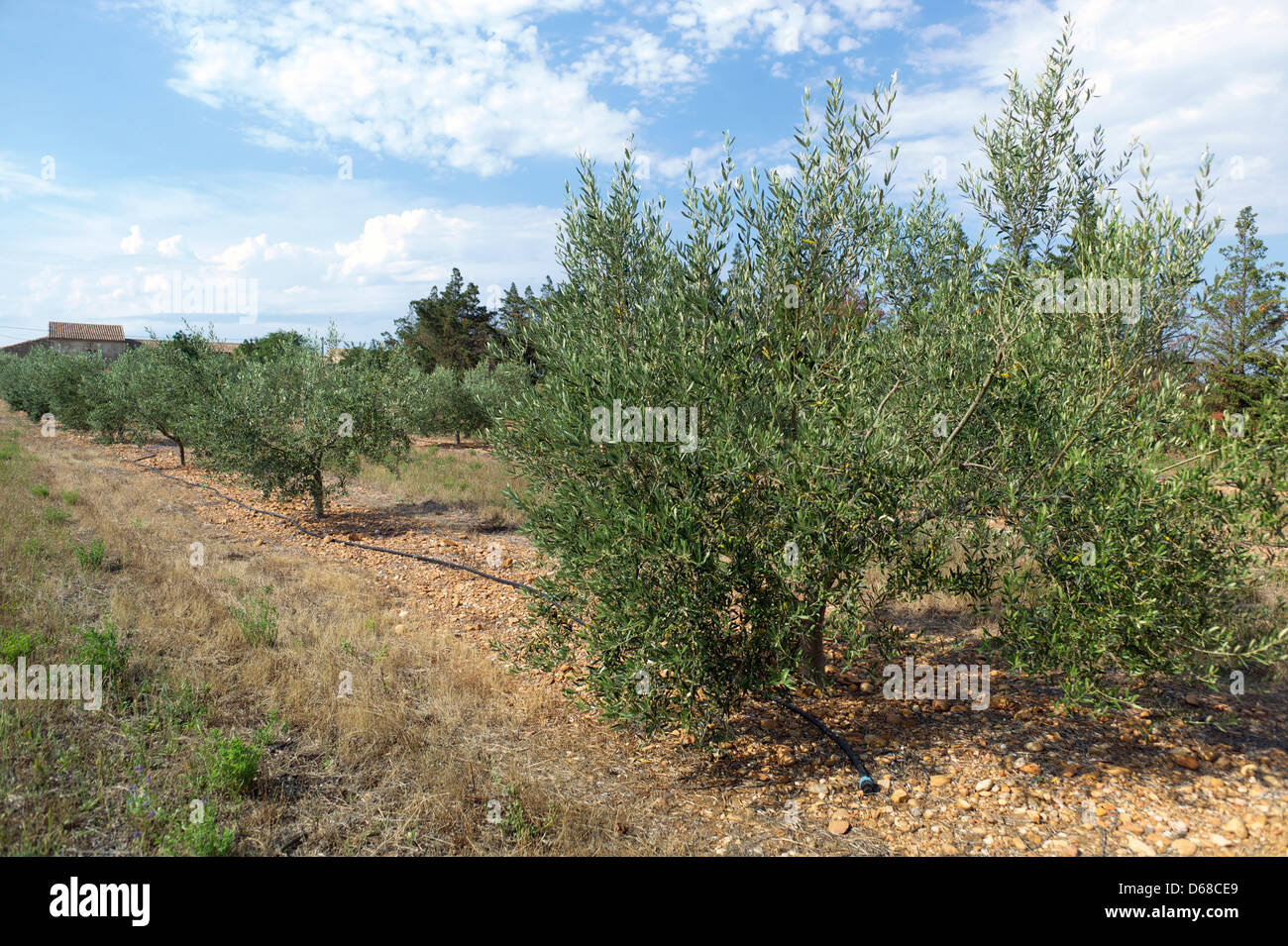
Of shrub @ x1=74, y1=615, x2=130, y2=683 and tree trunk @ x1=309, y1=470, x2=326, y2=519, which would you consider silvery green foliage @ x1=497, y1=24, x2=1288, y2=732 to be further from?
tree trunk @ x1=309, y1=470, x2=326, y2=519

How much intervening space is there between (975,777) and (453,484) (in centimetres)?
1885

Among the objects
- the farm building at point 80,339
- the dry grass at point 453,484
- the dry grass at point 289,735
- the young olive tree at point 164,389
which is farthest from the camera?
the farm building at point 80,339

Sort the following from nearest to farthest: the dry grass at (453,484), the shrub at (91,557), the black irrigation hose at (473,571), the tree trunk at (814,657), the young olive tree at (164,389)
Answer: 1. the black irrigation hose at (473,571)
2. the tree trunk at (814,657)
3. the shrub at (91,557)
4. the dry grass at (453,484)
5. the young olive tree at (164,389)


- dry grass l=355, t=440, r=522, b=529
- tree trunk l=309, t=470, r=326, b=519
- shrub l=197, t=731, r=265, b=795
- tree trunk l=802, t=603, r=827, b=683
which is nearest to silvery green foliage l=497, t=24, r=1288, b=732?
tree trunk l=802, t=603, r=827, b=683

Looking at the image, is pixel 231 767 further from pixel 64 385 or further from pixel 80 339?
pixel 80 339

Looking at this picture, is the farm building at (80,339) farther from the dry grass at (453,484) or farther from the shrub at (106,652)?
the shrub at (106,652)

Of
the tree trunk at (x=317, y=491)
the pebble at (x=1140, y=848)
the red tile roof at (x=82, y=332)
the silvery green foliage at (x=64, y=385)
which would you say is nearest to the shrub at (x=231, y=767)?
the pebble at (x=1140, y=848)

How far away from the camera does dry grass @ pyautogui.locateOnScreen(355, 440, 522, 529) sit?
18672 millimetres

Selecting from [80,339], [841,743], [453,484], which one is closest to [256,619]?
[841,743]

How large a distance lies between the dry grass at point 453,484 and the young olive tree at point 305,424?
9.33ft

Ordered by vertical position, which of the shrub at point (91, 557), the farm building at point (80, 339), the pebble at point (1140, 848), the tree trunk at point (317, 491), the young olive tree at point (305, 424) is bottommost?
the pebble at point (1140, 848)

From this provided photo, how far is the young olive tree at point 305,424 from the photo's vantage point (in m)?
16.4
